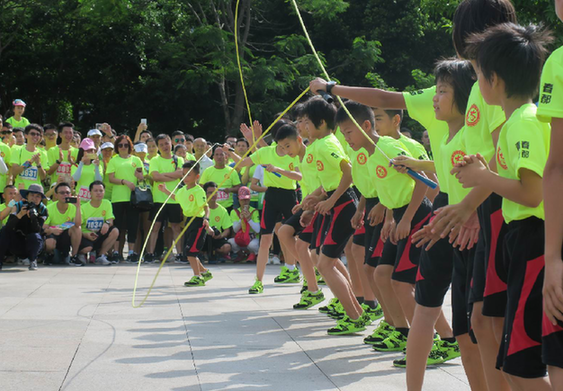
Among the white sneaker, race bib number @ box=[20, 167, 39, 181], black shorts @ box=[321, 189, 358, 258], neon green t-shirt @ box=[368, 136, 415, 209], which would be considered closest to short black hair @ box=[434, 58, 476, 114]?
neon green t-shirt @ box=[368, 136, 415, 209]

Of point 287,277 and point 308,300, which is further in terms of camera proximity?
point 287,277

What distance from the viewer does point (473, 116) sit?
3.55 m

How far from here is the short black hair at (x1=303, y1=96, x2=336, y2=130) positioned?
23.7 ft

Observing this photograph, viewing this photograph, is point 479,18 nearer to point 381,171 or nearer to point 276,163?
point 381,171

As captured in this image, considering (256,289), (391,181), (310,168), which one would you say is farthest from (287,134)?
(391,181)

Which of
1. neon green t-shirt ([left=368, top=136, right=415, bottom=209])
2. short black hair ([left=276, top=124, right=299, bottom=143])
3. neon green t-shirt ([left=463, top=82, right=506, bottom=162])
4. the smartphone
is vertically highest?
short black hair ([left=276, top=124, right=299, bottom=143])

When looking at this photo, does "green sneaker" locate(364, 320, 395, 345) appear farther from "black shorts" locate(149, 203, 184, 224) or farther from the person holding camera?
"black shorts" locate(149, 203, 184, 224)

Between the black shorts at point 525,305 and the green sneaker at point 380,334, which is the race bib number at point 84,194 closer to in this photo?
the green sneaker at point 380,334

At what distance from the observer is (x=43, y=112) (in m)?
25.4

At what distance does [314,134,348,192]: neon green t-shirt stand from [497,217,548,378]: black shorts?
431 centimetres

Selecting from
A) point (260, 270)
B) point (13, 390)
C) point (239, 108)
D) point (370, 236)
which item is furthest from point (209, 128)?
point (13, 390)

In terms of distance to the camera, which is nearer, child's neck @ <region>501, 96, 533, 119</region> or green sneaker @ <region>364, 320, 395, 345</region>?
child's neck @ <region>501, 96, 533, 119</region>

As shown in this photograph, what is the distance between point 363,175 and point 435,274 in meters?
2.43

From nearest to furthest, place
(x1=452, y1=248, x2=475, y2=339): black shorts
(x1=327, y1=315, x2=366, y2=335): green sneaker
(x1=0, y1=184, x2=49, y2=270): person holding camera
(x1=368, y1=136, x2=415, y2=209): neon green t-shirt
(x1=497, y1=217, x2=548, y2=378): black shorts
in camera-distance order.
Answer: (x1=497, y1=217, x2=548, y2=378): black shorts
(x1=452, y1=248, x2=475, y2=339): black shorts
(x1=368, y1=136, x2=415, y2=209): neon green t-shirt
(x1=327, y1=315, x2=366, y2=335): green sneaker
(x1=0, y1=184, x2=49, y2=270): person holding camera
